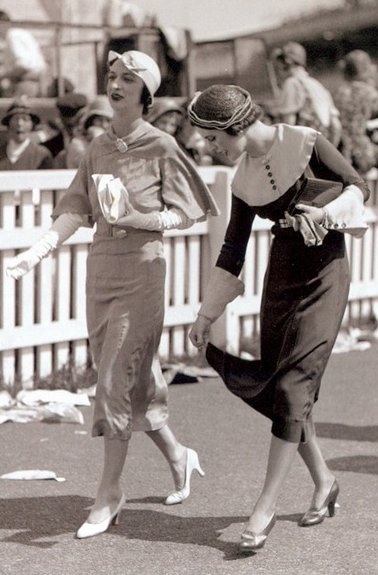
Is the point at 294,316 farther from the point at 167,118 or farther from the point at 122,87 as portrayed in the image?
the point at 167,118

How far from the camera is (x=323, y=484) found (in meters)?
5.62

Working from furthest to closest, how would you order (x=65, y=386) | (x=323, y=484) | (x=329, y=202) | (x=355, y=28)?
(x=355, y=28) < (x=65, y=386) < (x=323, y=484) < (x=329, y=202)

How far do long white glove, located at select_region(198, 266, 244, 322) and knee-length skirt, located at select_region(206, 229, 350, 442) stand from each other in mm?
148

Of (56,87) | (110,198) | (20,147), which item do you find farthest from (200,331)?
(56,87)

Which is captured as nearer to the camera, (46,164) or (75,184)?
(75,184)

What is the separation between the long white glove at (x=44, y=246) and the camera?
5.49 metres

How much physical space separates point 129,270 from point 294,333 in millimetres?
725

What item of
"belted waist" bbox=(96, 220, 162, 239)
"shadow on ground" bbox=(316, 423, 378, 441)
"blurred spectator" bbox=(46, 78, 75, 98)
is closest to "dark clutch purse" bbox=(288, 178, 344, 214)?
"belted waist" bbox=(96, 220, 162, 239)

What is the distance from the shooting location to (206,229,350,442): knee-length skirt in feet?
17.4

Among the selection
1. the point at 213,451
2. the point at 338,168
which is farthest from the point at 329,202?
the point at 213,451

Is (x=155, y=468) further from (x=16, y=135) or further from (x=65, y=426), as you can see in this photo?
(x=16, y=135)

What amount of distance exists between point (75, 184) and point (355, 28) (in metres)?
12.0

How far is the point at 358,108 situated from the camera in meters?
13.5

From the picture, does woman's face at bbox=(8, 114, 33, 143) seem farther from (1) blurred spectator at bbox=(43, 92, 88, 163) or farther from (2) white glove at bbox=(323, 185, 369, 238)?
(2) white glove at bbox=(323, 185, 369, 238)
